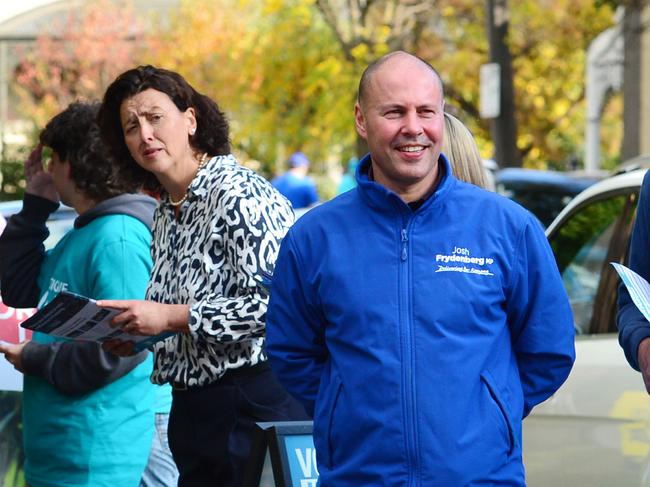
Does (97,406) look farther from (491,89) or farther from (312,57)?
(312,57)

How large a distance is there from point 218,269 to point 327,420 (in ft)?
3.26

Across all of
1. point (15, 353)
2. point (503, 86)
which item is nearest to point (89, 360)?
point (15, 353)

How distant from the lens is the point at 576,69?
1348 inches

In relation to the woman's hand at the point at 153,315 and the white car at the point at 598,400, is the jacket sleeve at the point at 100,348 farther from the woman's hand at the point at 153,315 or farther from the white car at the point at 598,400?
the white car at the point at 598,400

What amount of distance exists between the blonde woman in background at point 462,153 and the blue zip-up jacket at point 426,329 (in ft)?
2.79

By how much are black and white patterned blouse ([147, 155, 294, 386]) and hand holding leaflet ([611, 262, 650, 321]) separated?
1.25 meters

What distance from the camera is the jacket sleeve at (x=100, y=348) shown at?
4.89 metres

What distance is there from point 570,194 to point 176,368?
24.1 feet

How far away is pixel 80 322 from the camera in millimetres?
4355

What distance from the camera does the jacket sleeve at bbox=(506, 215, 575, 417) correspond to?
3.45 meters

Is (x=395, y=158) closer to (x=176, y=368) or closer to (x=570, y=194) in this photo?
(x=176, y=368)

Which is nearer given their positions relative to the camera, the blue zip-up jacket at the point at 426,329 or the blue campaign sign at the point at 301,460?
the blue zip-up jacket at the point at 426,329

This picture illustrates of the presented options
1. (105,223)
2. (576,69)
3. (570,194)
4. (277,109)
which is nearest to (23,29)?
(277,109)

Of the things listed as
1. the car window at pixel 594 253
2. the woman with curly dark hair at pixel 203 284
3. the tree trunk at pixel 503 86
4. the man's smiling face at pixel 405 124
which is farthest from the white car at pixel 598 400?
the tree trunk at pixel 503 86
